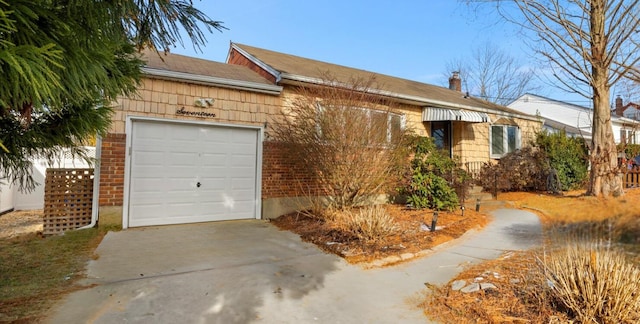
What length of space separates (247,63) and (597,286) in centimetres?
1030

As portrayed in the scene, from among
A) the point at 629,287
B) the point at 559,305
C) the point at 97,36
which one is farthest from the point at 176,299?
the point at 629,287

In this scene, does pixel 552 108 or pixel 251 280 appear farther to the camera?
pixel 552 108

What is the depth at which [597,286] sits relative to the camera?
8.65 ft

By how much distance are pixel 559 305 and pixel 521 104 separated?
2920 centimetres

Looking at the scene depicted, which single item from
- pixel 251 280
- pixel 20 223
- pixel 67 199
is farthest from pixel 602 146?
pixel 20 223

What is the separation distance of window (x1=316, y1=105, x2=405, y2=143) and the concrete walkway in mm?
2362

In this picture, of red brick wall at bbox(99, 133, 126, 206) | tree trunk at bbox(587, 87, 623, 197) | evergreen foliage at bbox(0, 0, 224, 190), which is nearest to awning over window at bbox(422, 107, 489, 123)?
tree trunk at bbox(587, 87, 623, 197)

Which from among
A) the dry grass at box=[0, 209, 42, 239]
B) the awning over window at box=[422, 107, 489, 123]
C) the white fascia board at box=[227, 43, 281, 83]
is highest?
the white fascia board at box=[227, 43, 281, 83]

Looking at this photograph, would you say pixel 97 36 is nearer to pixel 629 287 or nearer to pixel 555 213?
Result: pixel 555 213

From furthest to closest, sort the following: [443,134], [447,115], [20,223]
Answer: [443,134]
[447,115]
[20,223]

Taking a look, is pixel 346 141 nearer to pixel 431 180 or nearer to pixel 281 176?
pixel 281 176

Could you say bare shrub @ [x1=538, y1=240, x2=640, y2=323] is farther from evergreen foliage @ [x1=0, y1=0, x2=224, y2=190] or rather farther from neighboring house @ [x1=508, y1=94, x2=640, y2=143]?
neighboring house @ [x1=508, y1=94, x2=640, y2=143]

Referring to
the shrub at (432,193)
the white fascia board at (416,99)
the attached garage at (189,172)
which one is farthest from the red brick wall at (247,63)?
the shrub at (432,193)

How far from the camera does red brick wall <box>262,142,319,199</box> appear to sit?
27.1ft
